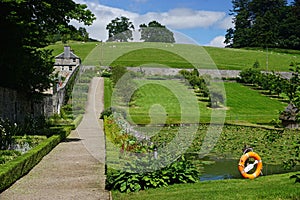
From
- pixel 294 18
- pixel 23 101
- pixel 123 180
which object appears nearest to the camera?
pixel 123 180

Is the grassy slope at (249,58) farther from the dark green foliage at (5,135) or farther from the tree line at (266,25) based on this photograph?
the dark green foliage at (5,135)

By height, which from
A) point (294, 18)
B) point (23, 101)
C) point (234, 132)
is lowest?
point (234, 132)

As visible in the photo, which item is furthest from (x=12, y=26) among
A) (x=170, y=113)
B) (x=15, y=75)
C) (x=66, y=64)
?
(x=66, y=64)

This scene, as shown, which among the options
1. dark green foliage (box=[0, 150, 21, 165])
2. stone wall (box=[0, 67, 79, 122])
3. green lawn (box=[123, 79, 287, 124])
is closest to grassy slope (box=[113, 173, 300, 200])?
dark green foliage (box=[0, 150, 21, 165])

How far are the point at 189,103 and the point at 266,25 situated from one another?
49.1 m

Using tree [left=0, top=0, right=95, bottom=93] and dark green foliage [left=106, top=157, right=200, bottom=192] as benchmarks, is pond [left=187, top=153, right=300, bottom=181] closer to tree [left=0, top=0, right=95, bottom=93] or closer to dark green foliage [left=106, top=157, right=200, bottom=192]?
dark green foliage [left=106, top=157, right=200, bottom=192]

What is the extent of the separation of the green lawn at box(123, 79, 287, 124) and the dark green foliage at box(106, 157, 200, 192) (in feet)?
64.1

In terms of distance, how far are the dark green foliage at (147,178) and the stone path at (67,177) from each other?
0.87 ft

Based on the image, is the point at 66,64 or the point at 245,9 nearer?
the point at 66,64

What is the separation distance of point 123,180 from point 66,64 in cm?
4882

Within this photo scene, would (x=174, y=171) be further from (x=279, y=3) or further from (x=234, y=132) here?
(x=279, y=3)

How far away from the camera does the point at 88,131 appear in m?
22.3

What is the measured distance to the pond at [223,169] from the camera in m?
12.1

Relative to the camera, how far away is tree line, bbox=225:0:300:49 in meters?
82.2
